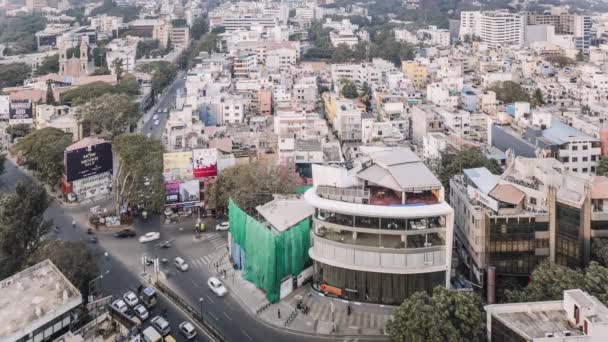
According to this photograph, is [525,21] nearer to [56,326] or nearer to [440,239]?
[440,239]

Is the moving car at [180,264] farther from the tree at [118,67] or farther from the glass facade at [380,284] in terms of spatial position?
the tree at [118,67]

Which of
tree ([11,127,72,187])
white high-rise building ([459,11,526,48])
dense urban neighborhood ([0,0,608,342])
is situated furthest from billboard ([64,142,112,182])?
white high-rise building ([459,11,526,48])

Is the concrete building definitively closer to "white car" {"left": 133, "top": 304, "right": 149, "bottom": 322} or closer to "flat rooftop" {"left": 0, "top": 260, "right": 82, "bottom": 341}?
"white car" {"left": 133, "top": 304, "right": 149, "bottom": 322}

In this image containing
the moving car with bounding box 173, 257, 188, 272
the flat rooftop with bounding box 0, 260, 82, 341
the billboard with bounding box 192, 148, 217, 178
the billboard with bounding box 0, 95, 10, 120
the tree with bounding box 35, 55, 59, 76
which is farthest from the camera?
the tree with bounding box 35, 55, 59, 76

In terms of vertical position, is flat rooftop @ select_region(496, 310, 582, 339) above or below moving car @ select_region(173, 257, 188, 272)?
above

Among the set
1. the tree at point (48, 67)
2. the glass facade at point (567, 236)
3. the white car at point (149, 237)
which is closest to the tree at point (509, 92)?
the glass facade at point (567, 236)


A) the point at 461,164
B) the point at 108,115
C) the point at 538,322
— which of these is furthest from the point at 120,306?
the point at 108,115

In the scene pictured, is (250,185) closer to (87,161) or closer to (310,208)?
(310,208)

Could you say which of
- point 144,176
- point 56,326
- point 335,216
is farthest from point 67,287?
point 144,176
